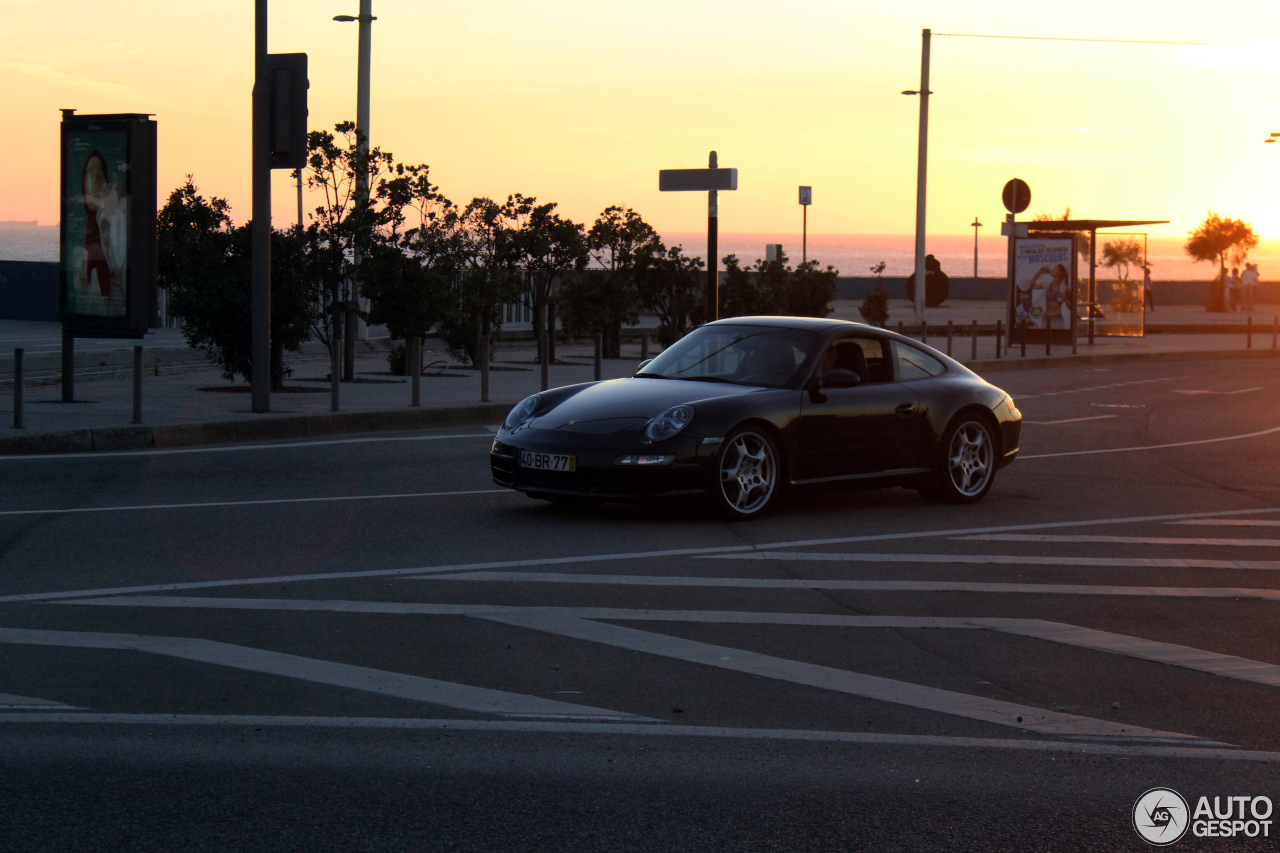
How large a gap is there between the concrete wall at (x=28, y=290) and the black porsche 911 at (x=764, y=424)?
26.4 m

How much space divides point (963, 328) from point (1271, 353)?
25.3 feet

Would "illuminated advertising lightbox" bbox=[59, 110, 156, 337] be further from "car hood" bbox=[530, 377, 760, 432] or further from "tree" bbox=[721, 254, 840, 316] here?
"tree" bbox=[721, 254, 840, 316]

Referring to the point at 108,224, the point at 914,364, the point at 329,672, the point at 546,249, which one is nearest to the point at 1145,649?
the point at 329,672

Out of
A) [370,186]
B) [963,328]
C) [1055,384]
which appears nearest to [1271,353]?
[963,328]

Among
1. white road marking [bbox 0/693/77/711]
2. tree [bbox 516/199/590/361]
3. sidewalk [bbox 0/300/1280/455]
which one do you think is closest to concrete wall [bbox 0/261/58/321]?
sidewalk [bbox 0/300/1280/455]

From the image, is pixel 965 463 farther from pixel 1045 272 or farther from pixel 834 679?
pixel 1045 272

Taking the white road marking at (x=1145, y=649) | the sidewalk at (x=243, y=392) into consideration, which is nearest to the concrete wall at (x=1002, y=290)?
the sidewalk at (x=243, y=392)

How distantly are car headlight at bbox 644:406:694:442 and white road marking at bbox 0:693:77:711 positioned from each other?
4.81 m

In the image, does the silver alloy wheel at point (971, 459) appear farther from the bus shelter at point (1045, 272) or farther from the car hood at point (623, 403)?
the bus shelter at point (1045, 272)

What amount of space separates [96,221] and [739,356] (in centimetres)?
901

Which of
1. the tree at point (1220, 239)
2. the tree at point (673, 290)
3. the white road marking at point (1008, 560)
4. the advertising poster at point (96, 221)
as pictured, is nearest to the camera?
the white road marking at point (1008, 560)

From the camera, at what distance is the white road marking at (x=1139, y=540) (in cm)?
958

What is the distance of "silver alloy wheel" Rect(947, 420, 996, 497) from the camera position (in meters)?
11.2

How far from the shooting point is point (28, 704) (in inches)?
217
